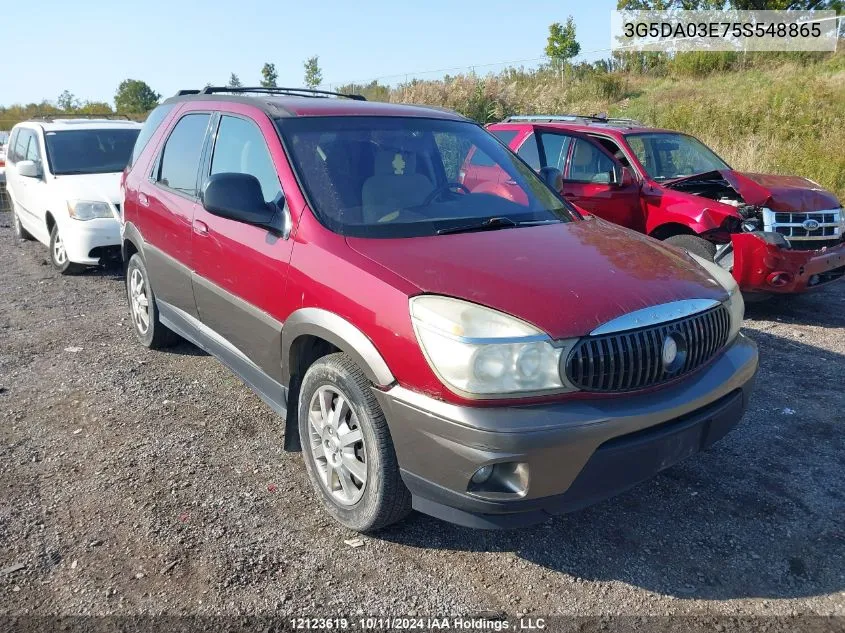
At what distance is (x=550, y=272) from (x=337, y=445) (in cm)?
121

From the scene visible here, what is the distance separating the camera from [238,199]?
3176 mm

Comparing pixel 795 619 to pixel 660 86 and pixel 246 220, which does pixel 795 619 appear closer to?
pixel 246 220

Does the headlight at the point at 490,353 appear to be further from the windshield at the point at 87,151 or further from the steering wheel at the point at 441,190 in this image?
the windshield at the point at 87,151

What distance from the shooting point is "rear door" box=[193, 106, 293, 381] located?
3.26 meters

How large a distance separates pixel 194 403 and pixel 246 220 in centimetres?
171

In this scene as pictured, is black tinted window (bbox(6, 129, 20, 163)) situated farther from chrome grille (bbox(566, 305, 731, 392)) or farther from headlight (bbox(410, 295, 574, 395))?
chrome grille (bbox(566, 305, 731, 392))

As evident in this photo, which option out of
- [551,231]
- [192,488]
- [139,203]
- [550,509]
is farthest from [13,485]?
[551,231]

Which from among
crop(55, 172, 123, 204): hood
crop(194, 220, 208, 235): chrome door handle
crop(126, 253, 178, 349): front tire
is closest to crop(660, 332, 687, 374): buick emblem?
crop(194, 220, 208, 235): chrome door handle

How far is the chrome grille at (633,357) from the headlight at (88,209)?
6.56 metres

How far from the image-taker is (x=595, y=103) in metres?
23.1

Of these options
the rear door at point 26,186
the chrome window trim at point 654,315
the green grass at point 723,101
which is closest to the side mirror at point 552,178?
the chrome window trim at point 654,315

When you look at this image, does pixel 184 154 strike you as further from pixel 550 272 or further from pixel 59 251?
pixel 59 251

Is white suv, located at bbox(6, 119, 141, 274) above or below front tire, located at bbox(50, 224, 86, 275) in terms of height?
above

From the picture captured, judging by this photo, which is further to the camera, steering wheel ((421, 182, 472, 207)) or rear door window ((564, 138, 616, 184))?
Answer: rear door window ((564, 138, 616, 184))
